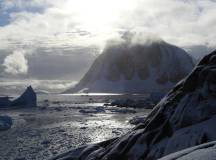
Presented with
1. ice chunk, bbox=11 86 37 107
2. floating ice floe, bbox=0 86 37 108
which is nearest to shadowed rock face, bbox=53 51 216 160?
floating ice floe, bbox=0 86 37 108

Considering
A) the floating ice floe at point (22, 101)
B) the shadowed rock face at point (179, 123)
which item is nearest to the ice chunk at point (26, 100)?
the floating ice floe at point (22, 101)

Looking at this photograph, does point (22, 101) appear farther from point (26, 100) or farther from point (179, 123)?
point (179, 123)

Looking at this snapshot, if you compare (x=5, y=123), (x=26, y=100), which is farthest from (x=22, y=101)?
(x=5, y=123)

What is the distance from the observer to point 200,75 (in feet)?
39.8

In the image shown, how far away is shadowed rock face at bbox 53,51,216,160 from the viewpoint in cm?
1077

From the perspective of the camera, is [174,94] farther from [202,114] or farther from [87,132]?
[87,132]

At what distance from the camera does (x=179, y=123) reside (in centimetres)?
1148

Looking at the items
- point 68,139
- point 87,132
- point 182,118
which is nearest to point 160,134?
point 182,118

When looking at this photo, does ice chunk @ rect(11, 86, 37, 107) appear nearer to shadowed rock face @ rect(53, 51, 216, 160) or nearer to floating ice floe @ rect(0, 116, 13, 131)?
floating ice floe @ rect(0, 116, 13, 131)

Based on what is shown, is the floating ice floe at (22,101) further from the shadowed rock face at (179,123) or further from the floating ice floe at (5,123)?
the shadowed rock face at (179,123)

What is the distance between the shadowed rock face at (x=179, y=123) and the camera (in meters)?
10.8

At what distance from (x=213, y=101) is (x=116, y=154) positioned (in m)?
3.67

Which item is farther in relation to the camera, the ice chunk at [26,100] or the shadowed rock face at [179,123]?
the ice chunk at [26,100]

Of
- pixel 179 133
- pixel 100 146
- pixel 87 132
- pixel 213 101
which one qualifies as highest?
pixel 213 101
